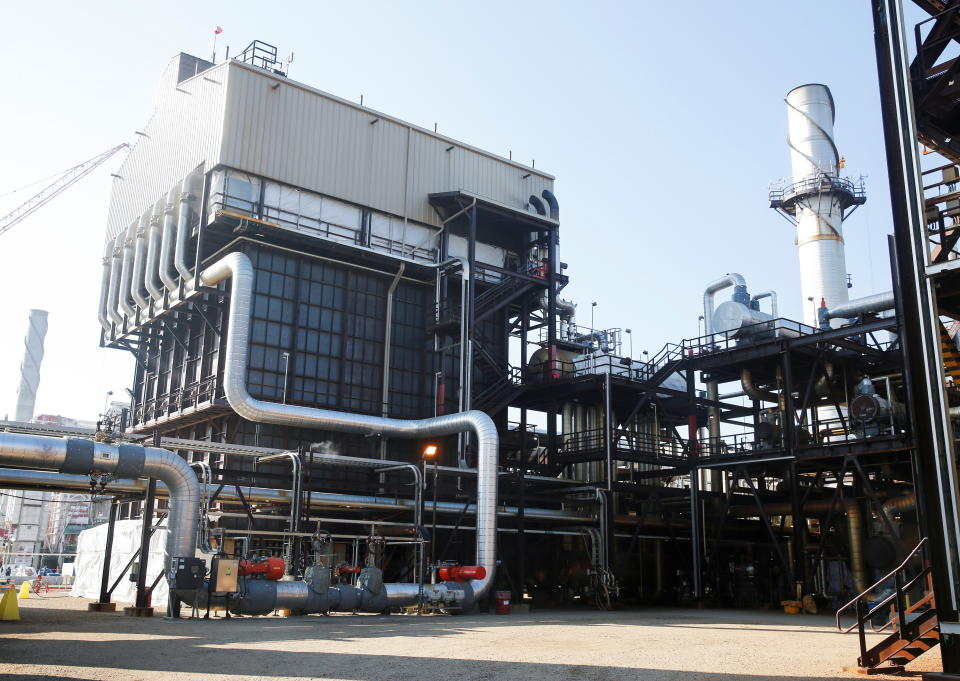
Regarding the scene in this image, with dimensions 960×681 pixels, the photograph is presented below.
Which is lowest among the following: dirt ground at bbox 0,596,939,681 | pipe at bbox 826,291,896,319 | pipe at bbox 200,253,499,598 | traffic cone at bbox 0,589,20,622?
dirt ground at bbox 0,596,939,681

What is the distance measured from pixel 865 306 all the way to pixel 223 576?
1148 inches

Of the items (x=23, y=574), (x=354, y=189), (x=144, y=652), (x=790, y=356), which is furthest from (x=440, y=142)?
(x=23, y=574)

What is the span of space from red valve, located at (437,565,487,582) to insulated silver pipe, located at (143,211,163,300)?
20525 millimetres

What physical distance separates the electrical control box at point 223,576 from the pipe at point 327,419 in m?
9.48

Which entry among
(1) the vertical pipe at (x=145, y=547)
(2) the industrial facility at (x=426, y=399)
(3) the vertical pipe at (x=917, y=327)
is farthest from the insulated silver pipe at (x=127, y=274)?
(3) the vertical pipe at (x=917, y=327)

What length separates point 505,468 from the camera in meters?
41.2

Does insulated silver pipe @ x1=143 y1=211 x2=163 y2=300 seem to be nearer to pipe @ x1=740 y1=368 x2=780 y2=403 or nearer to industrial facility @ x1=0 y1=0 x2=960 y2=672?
industrial facility @ x1=0 y1=0 x2=960 y2=672

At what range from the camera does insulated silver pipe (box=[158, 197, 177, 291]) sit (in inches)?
1569

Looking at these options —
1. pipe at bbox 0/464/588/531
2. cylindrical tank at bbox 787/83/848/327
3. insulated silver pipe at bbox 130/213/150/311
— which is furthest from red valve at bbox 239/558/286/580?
cylindrical tank at bbox 787/83/848/327

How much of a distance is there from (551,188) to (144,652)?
124 feet

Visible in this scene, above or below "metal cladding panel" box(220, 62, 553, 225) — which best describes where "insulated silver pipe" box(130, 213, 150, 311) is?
below

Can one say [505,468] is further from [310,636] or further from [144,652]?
[144,652]

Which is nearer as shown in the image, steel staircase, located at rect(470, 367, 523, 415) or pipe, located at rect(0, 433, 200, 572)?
pipe, located at rect(0, 433, 200, 572)

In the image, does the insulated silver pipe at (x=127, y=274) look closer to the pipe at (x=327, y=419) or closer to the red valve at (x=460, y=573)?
the pipe at (x=327, y=419)
